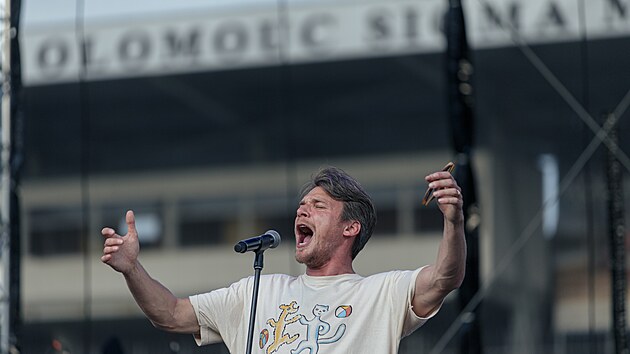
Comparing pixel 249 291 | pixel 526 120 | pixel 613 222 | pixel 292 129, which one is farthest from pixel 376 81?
pixel 249 291

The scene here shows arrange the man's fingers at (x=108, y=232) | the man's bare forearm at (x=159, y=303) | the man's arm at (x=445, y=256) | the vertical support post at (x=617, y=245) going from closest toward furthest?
the man's arm at (x=445, y=256) < the man's fingers at (x=108, y=232) < the man's bare forearm at (x=159, y=303) < the vertical support post at (x=617, y=245)

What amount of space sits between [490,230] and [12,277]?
2013mm

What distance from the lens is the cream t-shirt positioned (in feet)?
7.77

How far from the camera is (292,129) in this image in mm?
5852

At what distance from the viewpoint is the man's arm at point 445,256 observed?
2160 millimetres

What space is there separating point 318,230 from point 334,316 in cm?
18

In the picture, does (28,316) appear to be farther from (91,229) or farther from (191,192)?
(191,192)

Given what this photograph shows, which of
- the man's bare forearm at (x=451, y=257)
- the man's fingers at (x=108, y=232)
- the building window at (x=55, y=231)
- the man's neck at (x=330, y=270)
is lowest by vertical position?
the building window at (x=55, y=231)

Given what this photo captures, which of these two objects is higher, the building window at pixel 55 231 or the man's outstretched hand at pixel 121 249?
the man's outstretched hand at pixel 121 249

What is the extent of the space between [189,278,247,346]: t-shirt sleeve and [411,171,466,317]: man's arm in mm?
395

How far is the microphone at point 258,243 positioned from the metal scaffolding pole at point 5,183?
2239 mm

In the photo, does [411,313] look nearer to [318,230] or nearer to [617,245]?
[318,230]

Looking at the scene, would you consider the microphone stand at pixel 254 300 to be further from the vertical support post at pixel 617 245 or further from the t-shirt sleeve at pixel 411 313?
the vertical support post at pixel 617 245

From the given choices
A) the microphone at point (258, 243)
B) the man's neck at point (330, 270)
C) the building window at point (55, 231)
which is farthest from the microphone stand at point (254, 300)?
the building window at point (55, 231)
